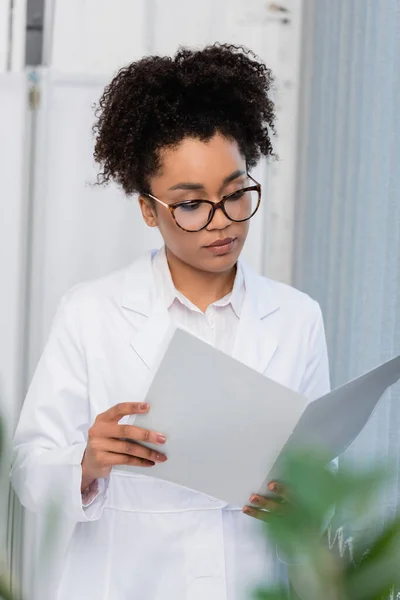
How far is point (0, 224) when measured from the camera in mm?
2389

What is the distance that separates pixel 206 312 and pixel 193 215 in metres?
0.20

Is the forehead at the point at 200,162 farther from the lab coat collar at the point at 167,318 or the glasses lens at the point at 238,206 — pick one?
the lab coat collar at the point at 167,318

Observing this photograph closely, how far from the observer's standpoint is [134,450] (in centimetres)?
105

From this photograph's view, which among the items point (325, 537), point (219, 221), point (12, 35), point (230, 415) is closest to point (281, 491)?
point (325, 537)

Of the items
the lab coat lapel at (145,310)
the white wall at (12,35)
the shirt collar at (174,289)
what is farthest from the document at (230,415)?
the white wall at (12,35)

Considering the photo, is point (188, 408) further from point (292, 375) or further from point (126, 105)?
point (126, 105)

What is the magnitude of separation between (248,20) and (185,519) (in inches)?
68.2

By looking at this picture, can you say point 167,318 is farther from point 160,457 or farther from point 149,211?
point 160,457

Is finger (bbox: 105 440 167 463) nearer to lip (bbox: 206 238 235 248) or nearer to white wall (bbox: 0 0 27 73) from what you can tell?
lip (bbox: 206 238 235 248)

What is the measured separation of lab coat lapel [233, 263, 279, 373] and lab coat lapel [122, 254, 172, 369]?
0.12 m

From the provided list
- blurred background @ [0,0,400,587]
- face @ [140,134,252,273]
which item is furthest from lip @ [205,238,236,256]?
blurred background @ [0,0,400,587]

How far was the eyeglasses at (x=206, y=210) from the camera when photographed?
48.6 inches

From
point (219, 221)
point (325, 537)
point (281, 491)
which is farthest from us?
point (219, 221)

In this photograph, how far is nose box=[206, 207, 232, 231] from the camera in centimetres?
123
